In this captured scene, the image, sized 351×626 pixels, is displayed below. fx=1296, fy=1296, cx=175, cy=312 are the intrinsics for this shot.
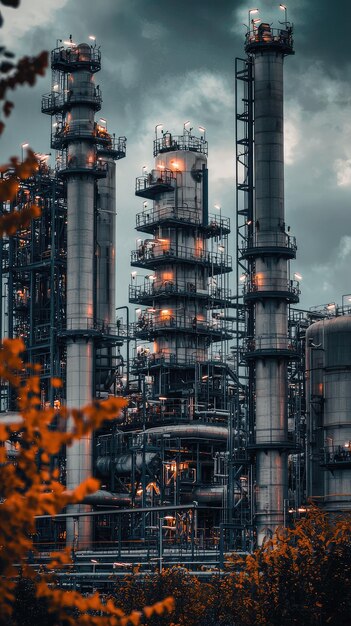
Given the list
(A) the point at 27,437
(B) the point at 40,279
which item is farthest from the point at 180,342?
(A) the point at 27,437

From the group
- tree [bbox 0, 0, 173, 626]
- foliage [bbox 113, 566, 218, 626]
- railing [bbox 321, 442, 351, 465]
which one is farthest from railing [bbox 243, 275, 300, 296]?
tree [bbox 0, 0, 173, 626]

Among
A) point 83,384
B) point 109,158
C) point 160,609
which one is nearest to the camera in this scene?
point 160,609

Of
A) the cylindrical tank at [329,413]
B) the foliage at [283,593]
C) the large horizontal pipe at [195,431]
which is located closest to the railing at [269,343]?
the cylindrical tank at [329,413]

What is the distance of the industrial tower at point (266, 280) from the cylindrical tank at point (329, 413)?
2814 mm

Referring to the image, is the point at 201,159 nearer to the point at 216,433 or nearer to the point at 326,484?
the point at 216,433

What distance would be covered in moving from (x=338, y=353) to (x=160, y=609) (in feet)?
172

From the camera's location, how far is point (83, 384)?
6412cm

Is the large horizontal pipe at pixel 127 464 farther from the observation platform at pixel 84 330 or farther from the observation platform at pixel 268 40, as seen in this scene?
the observation platform at pixel 268 40

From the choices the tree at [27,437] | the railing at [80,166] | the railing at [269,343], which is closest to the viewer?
the tree at [27,437]

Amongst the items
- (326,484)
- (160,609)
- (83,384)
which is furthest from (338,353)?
(160,609)

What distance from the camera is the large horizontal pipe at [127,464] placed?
66062mm

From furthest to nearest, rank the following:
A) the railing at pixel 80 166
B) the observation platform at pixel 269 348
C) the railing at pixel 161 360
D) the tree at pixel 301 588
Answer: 1. the railing at pixel 161 360
2. the railing at pixel 80 166
3. the observation platform at pixel 269 348
4. the tree at pixel 301 588

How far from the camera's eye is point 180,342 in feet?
252

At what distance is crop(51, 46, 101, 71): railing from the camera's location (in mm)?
69188
